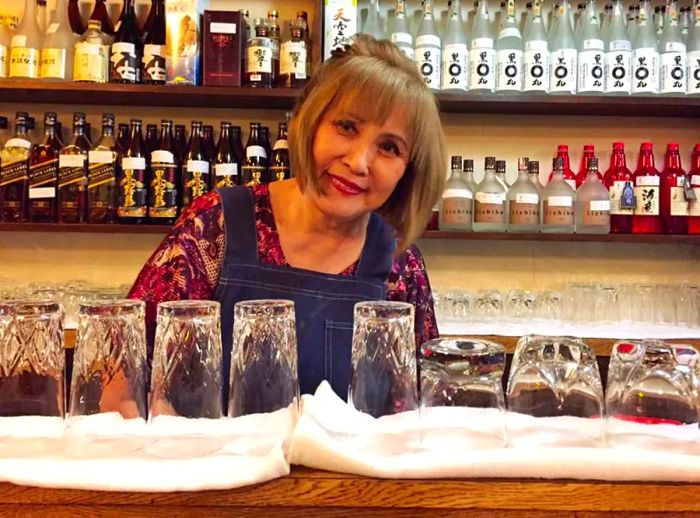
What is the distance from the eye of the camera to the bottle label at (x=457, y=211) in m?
2.21

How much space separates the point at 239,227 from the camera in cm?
118

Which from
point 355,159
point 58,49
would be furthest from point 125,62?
point 355,159

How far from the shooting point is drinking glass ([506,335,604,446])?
59cm

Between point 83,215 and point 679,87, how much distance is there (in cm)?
190

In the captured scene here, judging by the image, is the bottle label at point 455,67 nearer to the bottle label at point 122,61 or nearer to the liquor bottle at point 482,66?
the liquor bottle at point 482,66

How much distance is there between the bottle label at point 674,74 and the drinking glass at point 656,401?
1.77 meters

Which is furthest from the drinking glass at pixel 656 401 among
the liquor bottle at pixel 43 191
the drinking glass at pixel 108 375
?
the liquor bottle at pixel 43 191

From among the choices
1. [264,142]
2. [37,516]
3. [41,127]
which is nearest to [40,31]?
[41,127]

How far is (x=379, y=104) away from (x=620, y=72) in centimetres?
133

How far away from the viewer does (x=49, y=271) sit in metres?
2.38

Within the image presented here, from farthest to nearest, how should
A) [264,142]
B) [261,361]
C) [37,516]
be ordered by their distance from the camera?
[264,142] < [261,361] < [37,516]

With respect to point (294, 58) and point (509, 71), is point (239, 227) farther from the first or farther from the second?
point (509, 71)

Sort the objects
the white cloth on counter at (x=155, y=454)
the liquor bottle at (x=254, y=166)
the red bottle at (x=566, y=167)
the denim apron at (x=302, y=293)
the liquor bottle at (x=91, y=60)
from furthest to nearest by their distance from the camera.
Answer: the red bottle at (x=566, y=167) → the liquor bottle at (x=254, y=166) → the liquor bottle at (x=91, y=60) → the denim apron at (x=302, y=293) → the white cloth on counter at (x=155, y=454)

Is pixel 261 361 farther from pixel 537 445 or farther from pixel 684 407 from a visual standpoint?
pixel 684 407
